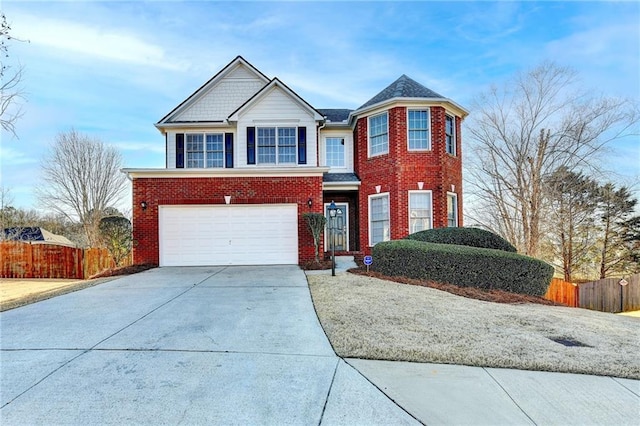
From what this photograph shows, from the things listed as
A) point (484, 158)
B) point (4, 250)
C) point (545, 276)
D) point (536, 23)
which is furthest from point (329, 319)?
point (484, 158)

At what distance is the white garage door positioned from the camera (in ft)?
42.4

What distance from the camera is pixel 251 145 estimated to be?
15.2 metres

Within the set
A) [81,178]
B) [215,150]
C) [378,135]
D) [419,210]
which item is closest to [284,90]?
[215,150]

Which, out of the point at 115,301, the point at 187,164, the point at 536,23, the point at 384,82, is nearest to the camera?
the point at 115,301

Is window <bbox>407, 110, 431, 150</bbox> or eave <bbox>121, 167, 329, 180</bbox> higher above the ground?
window <bbox>407, 110, 431, 150</bbox>

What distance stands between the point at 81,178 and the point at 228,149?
16862mm

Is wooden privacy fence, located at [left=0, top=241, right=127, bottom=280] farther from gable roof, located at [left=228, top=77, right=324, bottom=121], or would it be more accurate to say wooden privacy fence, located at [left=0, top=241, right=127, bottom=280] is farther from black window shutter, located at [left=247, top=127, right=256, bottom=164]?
gable roof, located at [left=228, top=77, right=324, bottom=121]

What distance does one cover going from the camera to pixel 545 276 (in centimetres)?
1054

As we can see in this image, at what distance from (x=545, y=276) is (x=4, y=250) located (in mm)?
21541

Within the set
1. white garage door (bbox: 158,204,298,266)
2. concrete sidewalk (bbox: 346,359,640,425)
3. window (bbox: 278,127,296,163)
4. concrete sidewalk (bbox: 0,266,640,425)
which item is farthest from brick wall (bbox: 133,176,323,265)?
concrete sidewalk (bbox: 346,359,640,425)

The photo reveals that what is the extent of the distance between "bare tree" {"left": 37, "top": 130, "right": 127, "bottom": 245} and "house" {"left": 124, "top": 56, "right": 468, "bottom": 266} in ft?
46.7

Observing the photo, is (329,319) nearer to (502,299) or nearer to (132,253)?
(502,299)

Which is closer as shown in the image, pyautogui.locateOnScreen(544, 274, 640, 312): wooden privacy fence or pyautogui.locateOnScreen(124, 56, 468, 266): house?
pyautogui.locateOnScreen(124, 56, 468, 266): house

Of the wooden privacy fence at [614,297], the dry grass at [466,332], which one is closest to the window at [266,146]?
the dry grass at [466,332]
